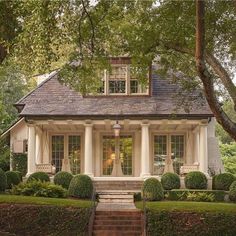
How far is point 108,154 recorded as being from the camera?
28.5m

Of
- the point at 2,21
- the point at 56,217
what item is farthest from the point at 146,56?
the point at 56,217

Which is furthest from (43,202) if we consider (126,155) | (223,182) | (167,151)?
(167,151)

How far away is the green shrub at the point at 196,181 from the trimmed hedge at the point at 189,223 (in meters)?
5.94

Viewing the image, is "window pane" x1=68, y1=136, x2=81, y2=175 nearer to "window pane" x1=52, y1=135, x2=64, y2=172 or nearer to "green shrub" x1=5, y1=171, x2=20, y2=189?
"window pane" x1=52, y1=135, x2=64, y2=172

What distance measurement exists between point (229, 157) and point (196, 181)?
80.3 feet

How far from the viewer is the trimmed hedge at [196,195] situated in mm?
22516

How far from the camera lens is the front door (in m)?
28.2

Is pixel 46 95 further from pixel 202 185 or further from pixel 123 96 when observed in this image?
pixel 202 185

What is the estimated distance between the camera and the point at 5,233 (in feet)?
58.4

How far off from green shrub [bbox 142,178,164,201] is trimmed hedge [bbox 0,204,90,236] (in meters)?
3.84

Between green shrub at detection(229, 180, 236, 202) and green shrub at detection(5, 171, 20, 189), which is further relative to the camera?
green shrub at detection(5, 171, 20, 189)

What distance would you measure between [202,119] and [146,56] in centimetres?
890

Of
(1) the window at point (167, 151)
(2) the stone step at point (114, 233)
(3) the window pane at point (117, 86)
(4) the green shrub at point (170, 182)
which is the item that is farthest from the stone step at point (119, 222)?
(3) the window pane at point (117, 86)

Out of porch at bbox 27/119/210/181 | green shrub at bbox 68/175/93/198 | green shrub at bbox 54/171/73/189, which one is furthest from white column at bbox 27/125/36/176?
green shrub at bbox 68/175/93/198
